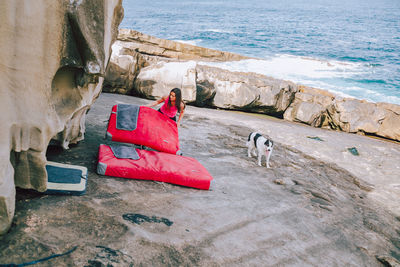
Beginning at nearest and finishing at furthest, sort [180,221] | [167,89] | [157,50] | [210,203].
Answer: [180,221]
[210,203]
[167,89]
[157,50]

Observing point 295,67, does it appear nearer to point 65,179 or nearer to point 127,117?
point 127,117

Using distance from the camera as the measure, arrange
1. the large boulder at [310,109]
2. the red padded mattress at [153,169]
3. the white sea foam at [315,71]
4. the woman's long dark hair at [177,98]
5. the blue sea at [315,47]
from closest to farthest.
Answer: the red padded mattress at [153,169]
the woman's long dark hair at [177,98]
the large boulder at [310,109]
the white sea foam at [315,71]
the blue sea at [315,47]

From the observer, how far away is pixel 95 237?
2602 mm

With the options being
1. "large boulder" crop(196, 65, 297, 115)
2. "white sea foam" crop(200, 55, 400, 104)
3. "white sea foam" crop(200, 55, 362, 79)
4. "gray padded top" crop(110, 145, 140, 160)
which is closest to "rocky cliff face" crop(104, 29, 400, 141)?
"large boulder" crop(196, 65, 297, 115)

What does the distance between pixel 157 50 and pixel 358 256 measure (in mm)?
18823

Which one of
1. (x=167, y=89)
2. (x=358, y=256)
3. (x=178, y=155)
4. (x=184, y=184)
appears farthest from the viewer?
(x=167, y=89)

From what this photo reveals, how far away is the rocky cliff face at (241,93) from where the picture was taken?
33.0ft

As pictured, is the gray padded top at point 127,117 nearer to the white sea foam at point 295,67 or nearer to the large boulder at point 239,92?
the large boulder at point 239,92

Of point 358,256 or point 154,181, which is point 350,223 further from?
point 154,181

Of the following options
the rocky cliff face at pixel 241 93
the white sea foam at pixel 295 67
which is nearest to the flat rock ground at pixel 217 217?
the rocky cliff face at pixel 241 93

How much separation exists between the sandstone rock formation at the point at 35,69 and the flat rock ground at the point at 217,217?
38cm

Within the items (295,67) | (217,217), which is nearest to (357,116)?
(217,217)

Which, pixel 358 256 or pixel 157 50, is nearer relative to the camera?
pixel 358 256

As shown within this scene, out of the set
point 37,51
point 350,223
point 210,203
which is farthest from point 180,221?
point 350,223
